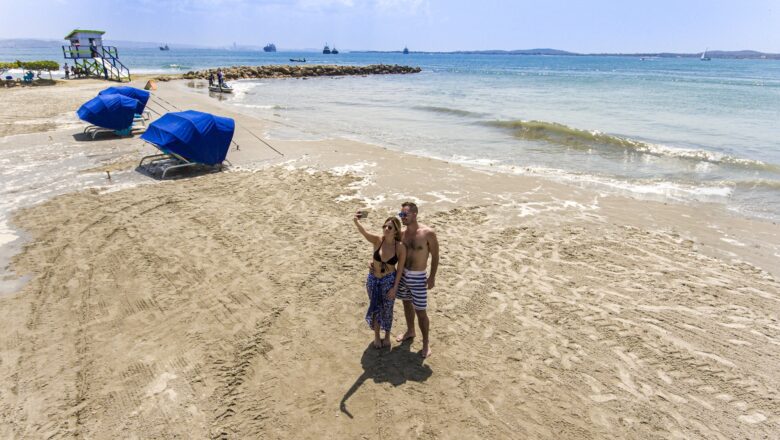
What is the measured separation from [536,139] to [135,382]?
18.6m

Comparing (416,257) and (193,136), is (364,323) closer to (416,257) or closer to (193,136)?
(416,257)

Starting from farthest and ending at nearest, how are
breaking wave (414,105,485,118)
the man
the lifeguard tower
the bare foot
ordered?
the lifeguard tower → breaking wave (414,105,485,118) → the bare foot → the man

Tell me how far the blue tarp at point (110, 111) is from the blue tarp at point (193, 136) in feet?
16.0

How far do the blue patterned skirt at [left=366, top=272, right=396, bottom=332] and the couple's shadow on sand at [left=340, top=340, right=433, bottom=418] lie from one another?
0.39 meters

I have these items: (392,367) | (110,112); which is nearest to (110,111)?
(110,112)

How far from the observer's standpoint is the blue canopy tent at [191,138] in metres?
11.9

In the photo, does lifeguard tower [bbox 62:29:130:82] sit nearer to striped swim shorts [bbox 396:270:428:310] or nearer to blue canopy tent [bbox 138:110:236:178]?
blue canopy tent [bbox 138:110:236:178]

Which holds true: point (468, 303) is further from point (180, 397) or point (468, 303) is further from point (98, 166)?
point (98, 166)

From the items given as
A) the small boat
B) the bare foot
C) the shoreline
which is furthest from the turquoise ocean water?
the bare foot

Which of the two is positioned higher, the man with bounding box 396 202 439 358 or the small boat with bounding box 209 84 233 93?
the small boat with bounding box 209 84 233 93

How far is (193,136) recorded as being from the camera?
11.9 metres

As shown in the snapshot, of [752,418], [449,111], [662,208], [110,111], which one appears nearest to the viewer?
[752,418]

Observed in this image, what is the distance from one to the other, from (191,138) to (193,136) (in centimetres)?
8

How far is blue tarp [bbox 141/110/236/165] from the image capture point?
38.9 feet
